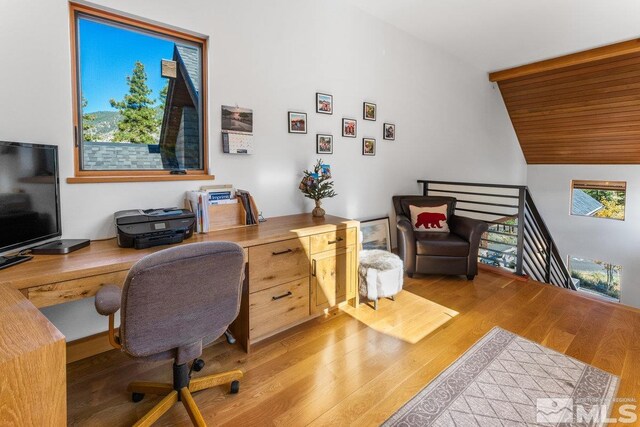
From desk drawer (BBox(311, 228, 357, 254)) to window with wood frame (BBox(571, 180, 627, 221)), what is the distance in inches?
226

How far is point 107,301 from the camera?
1.37 m

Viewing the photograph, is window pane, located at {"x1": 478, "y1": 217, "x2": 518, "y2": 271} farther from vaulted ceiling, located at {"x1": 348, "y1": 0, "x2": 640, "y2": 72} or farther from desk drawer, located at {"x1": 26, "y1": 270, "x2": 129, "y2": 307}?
desk drawer, located at {"x1": 26, "y1": 270, "x2": 129, "y2": 307}

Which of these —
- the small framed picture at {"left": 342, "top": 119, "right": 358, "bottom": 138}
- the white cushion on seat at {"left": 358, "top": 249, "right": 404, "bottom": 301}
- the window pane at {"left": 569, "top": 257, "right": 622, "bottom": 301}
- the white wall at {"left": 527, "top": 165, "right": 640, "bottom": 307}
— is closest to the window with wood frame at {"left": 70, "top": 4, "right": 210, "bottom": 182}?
the small framed picture at {"left": 342, "top": 119, "right": 358, "bottom": 138}

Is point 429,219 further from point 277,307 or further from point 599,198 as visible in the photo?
point 599,198

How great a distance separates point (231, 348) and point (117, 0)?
2360mm

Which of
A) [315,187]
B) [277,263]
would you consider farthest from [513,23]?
[277,263]

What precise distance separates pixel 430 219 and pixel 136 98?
10.1 feet

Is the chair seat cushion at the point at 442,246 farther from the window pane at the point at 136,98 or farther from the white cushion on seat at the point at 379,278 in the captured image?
the window pane at the point at 136,98

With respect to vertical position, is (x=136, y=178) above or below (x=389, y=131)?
below

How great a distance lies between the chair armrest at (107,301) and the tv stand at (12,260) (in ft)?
1.73

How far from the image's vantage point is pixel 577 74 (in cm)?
460

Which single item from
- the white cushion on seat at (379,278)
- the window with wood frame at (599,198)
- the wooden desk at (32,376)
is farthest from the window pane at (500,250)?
the wooden desk at (32,376)

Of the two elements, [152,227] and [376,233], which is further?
[376,233]

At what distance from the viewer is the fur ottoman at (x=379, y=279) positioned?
277 cm
